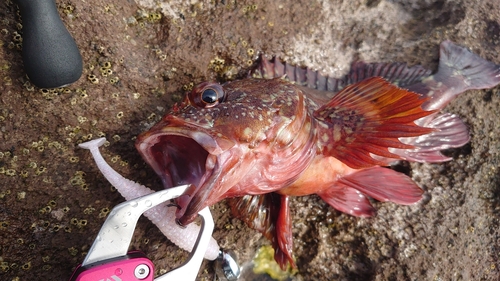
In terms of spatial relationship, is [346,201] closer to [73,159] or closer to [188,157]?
[188,157]

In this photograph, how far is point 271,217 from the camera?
7.62 ft

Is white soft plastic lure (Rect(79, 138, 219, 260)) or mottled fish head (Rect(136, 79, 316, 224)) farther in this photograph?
white soft plastic lure (Rect(79, 138, 219, 260))

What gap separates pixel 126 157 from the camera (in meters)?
1.99

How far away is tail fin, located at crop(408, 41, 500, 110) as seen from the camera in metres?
2.60

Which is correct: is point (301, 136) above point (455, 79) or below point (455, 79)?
above

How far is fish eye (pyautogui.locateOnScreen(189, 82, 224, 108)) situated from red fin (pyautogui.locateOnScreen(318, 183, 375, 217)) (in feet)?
3.24

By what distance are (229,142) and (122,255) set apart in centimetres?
62

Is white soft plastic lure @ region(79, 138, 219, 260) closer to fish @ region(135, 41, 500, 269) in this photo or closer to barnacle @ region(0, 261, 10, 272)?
fish @ region(135, 41, 500, 269)

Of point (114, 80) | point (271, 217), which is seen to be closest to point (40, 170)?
point (114, 80)

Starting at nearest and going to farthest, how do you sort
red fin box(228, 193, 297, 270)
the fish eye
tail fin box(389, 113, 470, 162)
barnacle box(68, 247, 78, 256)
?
the fish eye → barnacle box(68, 247, 78, 256) → red fin box(228, 193, 297, 270) → tail fin box(389, 113, 470, 162)

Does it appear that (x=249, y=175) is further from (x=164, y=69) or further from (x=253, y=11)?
(x=253, y=11)

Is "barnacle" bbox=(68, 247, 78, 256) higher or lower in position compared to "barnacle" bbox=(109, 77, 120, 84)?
lower

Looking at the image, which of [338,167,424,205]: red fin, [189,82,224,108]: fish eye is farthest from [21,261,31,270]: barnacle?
[338,167,424,205]: red fin

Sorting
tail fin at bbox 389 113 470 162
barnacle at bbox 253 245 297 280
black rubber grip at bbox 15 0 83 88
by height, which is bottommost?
barnacle at bbox 253 245 297 280
